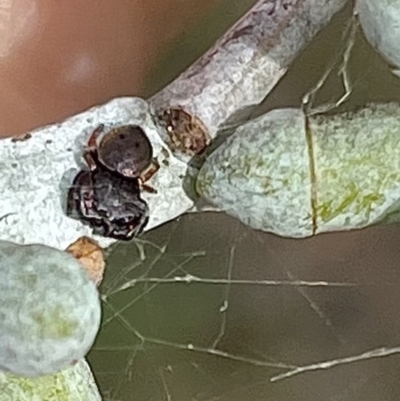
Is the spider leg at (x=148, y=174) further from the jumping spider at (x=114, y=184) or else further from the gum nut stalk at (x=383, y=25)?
the gum nut stalk at (x=383, y=25)

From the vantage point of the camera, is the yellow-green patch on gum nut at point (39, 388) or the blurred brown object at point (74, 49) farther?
the blurred brown object at point (74, 49)

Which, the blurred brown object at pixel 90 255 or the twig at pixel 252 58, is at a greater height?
the twig at pixel 252 58

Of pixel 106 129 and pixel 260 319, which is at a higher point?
pixel 106 129

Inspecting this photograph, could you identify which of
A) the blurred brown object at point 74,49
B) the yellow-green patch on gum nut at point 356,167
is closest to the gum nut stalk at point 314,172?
the yellow-green patch on gum nut at point 356,167

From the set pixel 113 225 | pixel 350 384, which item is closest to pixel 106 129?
pixel 113 225

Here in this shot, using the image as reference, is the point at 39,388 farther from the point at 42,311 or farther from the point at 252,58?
the point at 252,58

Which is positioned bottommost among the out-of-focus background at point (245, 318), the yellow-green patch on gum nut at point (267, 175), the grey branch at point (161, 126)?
the out-of-focus background at point (245, 318)

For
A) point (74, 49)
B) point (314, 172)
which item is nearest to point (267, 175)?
point (314, 172)

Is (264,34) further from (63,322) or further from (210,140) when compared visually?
(63,322)

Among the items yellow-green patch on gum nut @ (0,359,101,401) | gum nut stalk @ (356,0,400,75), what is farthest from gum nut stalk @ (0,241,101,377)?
gum nut stalk @ (356,0,400,75)
